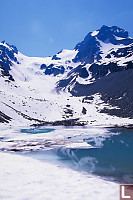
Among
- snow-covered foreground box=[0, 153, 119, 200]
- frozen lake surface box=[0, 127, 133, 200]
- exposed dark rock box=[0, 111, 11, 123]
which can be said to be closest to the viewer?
snow-covered foreground box=[0, 153, 119, 200]

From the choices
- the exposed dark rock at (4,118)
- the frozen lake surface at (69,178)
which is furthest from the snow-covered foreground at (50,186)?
the exposed dark rock at (4,118)

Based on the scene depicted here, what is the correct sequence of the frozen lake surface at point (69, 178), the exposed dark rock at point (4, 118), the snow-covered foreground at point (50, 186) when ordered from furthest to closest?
the exposed dark rock at point (4, 118) < the frozen lake surface at point (69, 178) < the snow-covered foreground at point (50, 186)

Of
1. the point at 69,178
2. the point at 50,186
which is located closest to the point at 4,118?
the point at 69,178

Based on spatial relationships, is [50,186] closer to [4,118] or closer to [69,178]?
[69,178]

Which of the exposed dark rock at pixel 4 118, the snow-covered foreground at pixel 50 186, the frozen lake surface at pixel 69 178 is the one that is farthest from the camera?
the exposed dark rock at pixel 4 118

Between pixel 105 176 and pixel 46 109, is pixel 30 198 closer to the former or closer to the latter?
pixel 105 176

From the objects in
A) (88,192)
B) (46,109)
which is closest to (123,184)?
(88,192)

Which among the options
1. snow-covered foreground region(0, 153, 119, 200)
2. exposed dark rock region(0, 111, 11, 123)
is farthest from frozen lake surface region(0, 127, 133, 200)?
exposed dark rock region(0, 111, 11, 123)

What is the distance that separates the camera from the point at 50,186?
11383 mm

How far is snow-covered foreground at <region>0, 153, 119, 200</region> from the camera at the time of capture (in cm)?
988

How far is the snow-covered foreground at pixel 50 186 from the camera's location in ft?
32.4

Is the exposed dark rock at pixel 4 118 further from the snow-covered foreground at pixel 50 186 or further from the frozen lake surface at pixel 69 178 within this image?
the snow-covered foreground at pixel 50 186

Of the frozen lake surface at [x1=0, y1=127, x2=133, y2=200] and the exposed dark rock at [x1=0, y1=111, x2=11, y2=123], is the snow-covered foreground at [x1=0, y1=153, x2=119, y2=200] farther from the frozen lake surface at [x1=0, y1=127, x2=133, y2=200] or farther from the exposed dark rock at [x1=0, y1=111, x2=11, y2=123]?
the exposed dark rock at [x1=0, y1=111, x2=11, y2=123]

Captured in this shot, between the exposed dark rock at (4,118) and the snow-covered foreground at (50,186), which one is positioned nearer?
the snow-covered foreground at (50,186)
